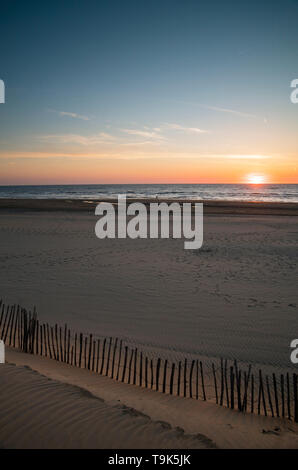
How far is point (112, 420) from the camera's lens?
14.1ft

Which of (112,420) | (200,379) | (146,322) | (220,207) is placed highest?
(220,207)

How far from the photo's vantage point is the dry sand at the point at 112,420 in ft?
13.0

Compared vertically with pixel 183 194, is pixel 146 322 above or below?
below

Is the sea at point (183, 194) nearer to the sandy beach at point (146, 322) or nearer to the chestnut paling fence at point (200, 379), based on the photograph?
the sandy beach at point (146, 322)

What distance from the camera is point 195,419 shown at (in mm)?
4574

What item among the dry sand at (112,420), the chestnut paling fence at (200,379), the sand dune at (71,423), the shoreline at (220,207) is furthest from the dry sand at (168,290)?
the shoreline at (220,207)

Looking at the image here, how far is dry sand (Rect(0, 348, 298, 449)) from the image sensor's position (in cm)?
395

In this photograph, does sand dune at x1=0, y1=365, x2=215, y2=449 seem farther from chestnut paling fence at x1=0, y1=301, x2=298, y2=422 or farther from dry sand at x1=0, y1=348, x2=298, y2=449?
chestnut paling fence at x1=0, y1=301, x2=298, y2=422

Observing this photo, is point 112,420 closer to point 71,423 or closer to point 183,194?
point 71,423

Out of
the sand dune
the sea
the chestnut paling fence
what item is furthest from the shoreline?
the sand dune

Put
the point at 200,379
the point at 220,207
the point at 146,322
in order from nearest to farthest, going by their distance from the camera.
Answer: the point at 200,379 → the point at 146,322 → the point at 220,207

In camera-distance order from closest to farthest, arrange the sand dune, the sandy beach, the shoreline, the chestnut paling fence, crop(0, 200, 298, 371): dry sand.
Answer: the sand dune < the sandy beach < the chestnut paling fence < crop(0, 200, 298, 371): dry sand < the shoreline

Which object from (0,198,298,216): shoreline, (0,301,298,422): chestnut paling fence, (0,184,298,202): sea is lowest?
(0,301,298,422): chestnut paling fence

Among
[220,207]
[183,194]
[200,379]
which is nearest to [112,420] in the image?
[200,379]
